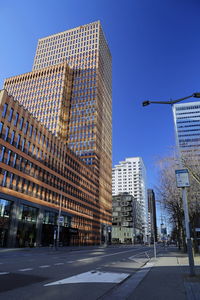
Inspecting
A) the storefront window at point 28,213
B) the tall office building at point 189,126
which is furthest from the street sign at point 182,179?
the storefront window at point 28,213

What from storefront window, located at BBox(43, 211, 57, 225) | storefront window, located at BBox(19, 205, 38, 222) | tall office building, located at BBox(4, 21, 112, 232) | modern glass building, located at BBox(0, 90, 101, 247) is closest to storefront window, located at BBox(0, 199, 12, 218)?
modern glass building, located at BBox(0, 90, 101, 247)

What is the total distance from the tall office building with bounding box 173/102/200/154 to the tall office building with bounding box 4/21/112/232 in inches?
1415

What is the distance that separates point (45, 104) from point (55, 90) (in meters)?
7.74

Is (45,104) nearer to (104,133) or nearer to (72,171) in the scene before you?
(104,133)

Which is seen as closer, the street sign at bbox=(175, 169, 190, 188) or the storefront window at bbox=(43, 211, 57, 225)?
the street sign at bbox=(175, 169, 190, 188)

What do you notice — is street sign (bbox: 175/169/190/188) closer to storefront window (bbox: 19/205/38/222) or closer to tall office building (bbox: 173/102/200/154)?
tall office building (bbox: 173/102/200/154)

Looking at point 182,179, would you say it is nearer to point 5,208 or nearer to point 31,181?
point 5,208

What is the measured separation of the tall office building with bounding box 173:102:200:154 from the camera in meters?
23.9

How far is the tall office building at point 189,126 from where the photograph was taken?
2394cm

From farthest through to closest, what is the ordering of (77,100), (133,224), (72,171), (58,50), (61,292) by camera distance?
(133,224), (58,50), (77,100), (72,171), (61,292)

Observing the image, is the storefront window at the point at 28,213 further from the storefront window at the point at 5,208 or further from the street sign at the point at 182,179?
the street sign at the point at 182,179

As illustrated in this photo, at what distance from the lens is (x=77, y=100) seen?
355 ft

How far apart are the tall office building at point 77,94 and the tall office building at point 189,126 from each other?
35935 mm

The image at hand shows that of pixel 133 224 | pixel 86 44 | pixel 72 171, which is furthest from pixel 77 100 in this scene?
pixel 133 224
